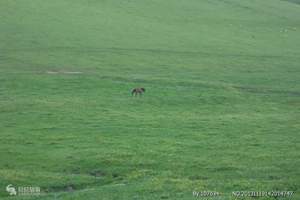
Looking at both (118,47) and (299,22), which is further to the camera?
(299,22)

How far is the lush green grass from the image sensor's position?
2003 centimetres

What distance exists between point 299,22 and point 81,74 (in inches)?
1514

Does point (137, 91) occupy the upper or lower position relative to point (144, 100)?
upper

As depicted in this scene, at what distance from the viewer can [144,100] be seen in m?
33.7

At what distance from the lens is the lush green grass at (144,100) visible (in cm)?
2003

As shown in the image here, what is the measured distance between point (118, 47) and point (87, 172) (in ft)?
104

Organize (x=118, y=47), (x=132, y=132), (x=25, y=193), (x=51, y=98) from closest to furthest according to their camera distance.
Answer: (x=25, y=193), (x=132, y=132), (x=51, y=98), (x=118, y=47)

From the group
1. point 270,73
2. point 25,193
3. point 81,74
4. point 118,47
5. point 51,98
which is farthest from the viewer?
point 118,47

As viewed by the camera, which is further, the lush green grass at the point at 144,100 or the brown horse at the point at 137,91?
the brown horse at the point at 137,91

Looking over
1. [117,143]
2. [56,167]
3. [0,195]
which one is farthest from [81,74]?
[0,195]

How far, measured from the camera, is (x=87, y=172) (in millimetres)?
20781

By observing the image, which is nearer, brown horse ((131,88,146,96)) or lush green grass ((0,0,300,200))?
lush green grass ((0,0,300,200))

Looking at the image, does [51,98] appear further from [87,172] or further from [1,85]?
[87,172]

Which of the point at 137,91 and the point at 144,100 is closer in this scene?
the point at 144,100
